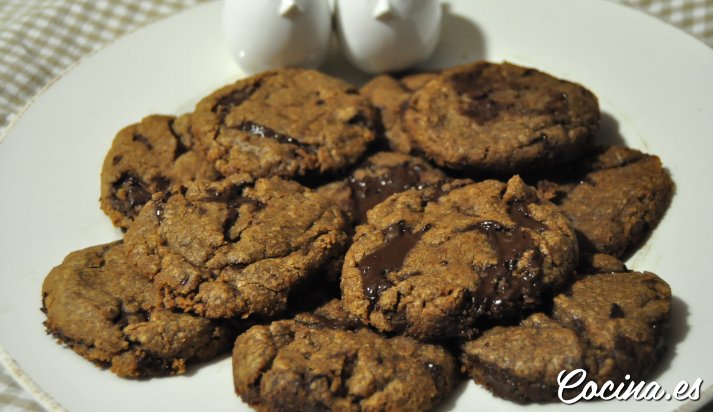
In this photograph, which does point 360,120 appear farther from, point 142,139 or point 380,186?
point 142,139

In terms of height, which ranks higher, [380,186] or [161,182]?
[380,186]

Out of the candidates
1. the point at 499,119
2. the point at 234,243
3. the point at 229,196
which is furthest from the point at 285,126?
the point at 499,119

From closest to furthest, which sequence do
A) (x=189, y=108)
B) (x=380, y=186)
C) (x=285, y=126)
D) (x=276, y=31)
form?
(x=380, y=186), (x=285, y=126), (x=276, y=31), (x=189, y=108)

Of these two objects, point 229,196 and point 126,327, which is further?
point 229,196

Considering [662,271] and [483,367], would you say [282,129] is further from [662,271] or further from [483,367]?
[662,271]

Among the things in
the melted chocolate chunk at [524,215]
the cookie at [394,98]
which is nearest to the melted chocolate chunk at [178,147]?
the cookie at [394,98]

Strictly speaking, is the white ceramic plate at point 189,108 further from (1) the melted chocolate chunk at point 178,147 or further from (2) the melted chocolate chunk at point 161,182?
(1) the melted chocolate chunk at point 178,147

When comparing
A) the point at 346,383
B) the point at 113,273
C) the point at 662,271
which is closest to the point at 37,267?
the point at 113,273
